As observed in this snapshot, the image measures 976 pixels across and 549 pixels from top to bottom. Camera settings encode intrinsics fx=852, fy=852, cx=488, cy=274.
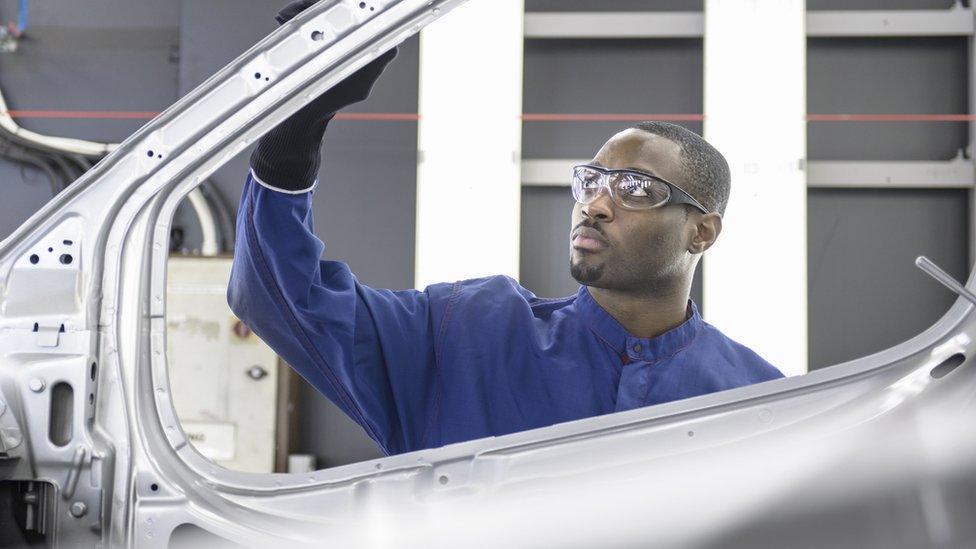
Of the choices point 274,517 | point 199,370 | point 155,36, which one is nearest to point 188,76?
point 155,36

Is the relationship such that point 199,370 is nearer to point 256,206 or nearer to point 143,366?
point 256,206

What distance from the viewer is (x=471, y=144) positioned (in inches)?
153

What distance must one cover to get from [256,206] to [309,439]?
2.72m

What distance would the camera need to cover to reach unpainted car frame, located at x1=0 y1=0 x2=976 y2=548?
1077 millimetres

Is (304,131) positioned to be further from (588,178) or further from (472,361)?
(588,178)

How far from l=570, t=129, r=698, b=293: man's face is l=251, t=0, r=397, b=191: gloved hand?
2.15 ft

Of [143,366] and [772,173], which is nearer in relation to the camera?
[143,366]

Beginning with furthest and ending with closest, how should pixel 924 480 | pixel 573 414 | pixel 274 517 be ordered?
1. pixel 573 414
2. pixel 274 517
3. pixel 924 480

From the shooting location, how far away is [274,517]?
47.4 inches

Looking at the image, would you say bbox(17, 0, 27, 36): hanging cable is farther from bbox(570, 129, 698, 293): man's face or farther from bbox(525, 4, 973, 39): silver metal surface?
bbox(570, 129, 698, 293): man's face

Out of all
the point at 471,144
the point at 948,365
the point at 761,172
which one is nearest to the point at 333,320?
the point at 948,365

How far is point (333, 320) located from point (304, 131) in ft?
1.33

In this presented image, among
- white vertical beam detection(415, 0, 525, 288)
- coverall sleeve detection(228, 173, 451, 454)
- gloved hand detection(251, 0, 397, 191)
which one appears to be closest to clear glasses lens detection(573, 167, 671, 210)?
coverall sleeve detection(228, 173, 451, 454)

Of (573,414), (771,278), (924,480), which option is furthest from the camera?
(771,278)
